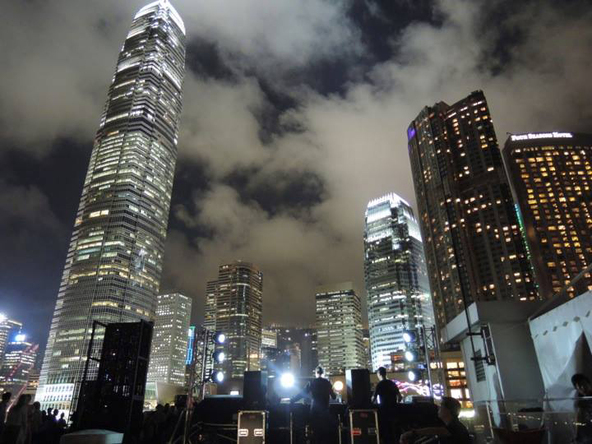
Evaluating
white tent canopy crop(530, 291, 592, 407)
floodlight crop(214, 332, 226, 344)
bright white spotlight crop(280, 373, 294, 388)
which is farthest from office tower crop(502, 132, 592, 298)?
floodlight crop(214, 332, 226, 344)

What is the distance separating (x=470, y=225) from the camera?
110688mm

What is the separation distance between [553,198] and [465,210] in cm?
2346

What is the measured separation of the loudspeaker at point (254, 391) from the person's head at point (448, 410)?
198 inches

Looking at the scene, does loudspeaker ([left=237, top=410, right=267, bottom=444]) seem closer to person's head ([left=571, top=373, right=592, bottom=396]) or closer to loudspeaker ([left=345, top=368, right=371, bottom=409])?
loudspeaker ([left=345, top=368, right=371, bottom=409])

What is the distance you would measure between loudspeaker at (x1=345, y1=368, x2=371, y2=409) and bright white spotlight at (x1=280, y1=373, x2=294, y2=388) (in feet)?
32.1

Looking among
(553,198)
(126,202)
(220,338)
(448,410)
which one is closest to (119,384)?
(220,338)

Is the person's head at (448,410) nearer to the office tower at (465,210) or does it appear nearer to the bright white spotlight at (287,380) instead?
the bright white spotlight at (287,380)

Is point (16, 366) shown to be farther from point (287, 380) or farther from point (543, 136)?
point (543, 136)

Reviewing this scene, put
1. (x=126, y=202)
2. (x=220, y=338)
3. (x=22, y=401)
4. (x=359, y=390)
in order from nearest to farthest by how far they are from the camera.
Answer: (x=22, y=401) < (x=359, y=390) < (x=220, y=338) < (x=126, y=202)

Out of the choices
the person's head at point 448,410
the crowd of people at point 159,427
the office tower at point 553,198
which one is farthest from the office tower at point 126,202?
the person's head at point 448,410

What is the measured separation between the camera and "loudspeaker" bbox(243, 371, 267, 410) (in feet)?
29.8

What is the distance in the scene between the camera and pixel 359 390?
9.16 meters

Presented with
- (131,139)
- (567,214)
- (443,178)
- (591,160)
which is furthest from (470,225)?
(131,139)

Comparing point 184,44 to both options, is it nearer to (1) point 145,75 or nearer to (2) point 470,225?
(1) point 145,75
